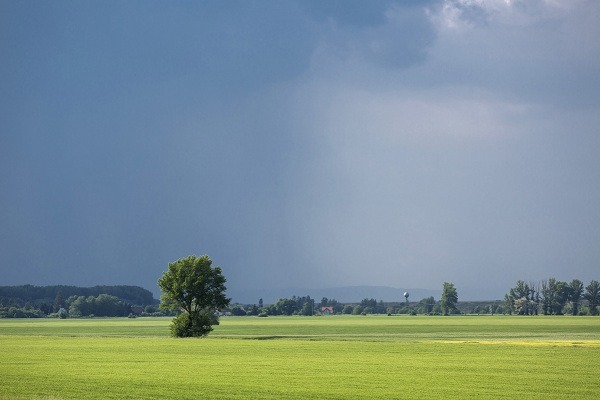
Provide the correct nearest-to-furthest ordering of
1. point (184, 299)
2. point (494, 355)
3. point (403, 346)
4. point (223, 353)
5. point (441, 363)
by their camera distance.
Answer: point (441, 363) → point (494, 355) → point (223, 353) → point (403, 346) → point (184, 299)

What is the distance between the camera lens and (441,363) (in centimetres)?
5428

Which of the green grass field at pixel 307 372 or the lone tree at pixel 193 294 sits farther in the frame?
the lone tree at pixel 193 294

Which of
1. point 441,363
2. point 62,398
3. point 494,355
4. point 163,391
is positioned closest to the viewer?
point 62,398

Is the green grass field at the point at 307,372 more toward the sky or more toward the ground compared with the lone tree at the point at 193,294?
more toward the ground

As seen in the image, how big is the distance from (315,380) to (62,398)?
1378 cm

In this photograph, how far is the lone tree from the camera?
100562mm

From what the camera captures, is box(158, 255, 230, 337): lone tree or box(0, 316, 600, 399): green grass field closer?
box(0, 316, 600, 399): green grass field

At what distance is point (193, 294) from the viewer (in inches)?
3974

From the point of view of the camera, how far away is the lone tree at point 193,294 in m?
101

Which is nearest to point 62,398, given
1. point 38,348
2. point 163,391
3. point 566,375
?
point 163,391

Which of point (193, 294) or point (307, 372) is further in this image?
point (193, 294)

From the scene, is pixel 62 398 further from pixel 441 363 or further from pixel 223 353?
pixel 223 353

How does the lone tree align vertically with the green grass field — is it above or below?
above

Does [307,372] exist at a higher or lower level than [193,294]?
lower
